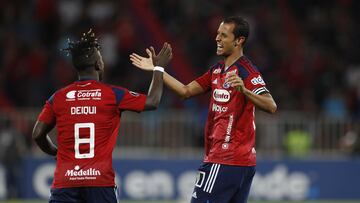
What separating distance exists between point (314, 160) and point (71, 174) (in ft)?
39.0

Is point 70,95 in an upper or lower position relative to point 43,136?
upper

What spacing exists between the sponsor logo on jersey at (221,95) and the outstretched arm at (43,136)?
1.55 meters

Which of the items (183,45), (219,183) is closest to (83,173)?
(219,183)

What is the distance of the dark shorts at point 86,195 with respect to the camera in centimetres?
888

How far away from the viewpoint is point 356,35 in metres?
22.4

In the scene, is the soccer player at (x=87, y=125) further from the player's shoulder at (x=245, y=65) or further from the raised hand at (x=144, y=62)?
the player's shoulder at (x=245, y=65)

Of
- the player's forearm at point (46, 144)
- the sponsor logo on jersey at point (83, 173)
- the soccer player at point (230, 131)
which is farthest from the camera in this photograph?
the soccer player at point (230, 131)

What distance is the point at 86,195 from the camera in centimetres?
891

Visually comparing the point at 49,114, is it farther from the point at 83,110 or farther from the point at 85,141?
the point at 85,141

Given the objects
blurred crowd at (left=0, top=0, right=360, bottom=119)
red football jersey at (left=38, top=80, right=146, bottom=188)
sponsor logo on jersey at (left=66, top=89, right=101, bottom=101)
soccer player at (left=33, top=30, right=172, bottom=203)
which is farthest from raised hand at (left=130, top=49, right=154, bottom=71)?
blurred crowd at (left=0, top=0, right=360, bottom=119)

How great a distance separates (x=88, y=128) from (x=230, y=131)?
1.41m

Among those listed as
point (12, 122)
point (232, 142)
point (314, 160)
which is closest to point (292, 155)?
point (314, 160)

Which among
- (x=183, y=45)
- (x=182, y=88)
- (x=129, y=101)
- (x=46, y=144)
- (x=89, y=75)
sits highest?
(x=183, y=45)

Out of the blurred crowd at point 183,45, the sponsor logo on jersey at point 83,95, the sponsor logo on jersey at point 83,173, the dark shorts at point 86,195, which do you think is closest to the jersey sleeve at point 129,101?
the sponsor logo on jersey at point 83,95
